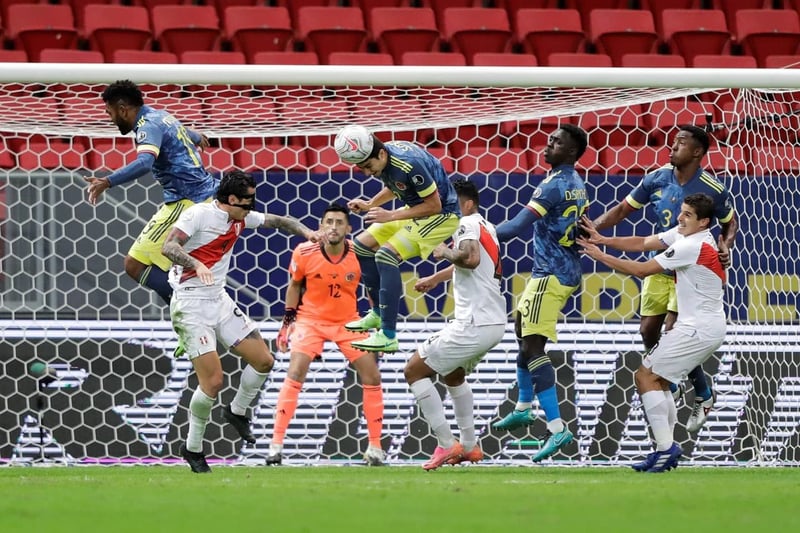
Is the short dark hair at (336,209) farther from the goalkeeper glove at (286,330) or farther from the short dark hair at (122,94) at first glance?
the short dark hair at (122,94)

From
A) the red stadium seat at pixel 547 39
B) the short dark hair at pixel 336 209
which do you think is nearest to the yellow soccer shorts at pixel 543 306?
the short dark hair at pixel 336 209

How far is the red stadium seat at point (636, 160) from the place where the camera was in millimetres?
10336

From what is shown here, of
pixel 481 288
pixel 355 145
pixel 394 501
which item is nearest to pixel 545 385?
pixel 481 288

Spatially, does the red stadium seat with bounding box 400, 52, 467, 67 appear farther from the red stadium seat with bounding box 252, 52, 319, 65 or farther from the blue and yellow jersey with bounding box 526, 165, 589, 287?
the blue and yellow jersey with bounding box 526, 165, 589, 287

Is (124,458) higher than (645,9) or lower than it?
lower

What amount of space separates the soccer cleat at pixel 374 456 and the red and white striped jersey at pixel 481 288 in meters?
1.47

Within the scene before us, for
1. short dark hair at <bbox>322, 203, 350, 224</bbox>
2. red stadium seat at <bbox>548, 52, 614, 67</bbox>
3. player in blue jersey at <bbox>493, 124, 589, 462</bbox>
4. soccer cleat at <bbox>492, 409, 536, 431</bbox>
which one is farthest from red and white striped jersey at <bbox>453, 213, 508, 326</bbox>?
red stadium seat at <bbox>548, 52, 614, 67</bbox>

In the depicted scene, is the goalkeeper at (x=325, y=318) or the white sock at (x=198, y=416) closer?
the white sock at (x=198, y=416)

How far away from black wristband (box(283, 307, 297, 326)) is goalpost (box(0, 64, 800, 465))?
0.34 m

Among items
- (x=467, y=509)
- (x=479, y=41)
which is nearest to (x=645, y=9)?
(x=479, y=41)

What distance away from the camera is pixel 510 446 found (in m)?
9.91

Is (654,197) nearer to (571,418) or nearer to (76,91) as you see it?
(571,418)

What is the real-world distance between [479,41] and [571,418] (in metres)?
5.86

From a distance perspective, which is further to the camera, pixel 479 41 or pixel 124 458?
pixel 479 41
